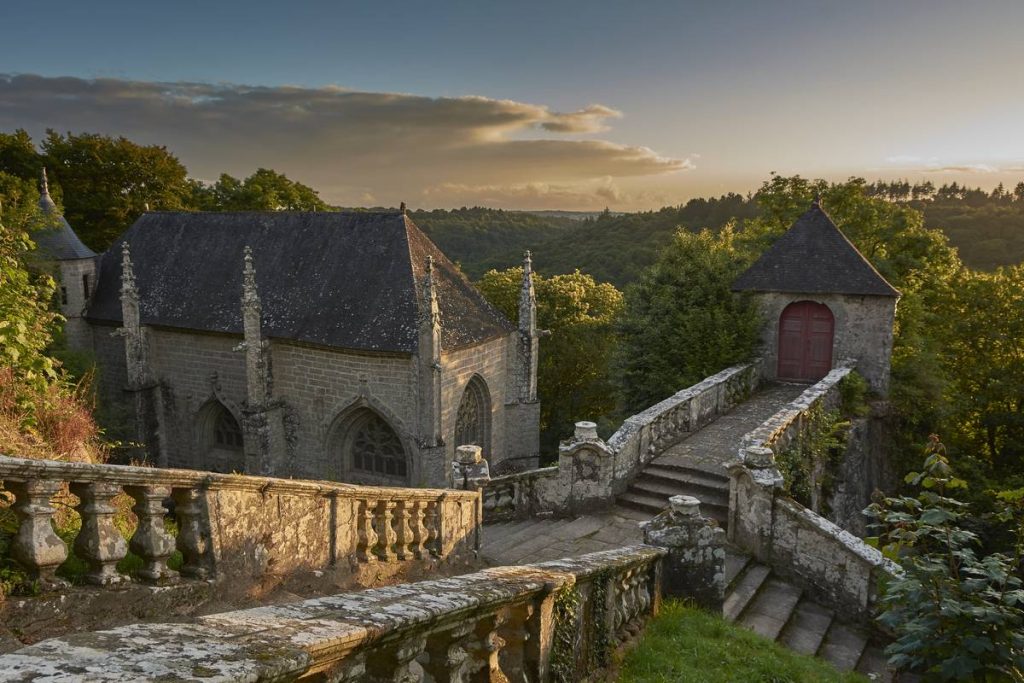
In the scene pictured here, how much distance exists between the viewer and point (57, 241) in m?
→ 23.2

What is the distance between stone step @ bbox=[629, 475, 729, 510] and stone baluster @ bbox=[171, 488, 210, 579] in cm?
897

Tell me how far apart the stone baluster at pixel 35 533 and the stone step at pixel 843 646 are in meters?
8.15

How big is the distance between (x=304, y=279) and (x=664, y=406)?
11248mm

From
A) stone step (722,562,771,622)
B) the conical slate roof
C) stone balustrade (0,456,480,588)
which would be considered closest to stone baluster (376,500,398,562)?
stone balustrade (0,456,480,588)

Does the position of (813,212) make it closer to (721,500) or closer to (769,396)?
(769,396)

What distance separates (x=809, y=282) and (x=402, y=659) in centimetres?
1866

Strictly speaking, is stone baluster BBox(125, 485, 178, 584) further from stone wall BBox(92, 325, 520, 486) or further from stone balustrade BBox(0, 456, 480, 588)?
stone wall BBox(92, 325, 520, 486)

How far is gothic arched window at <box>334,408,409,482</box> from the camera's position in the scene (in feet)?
61.3

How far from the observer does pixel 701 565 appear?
25.0 ft

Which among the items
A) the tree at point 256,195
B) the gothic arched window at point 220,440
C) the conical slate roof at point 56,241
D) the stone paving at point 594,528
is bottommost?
the gothic arched window at point 220,440

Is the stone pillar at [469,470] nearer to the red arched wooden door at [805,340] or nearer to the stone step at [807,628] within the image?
the stone step at [807,628]

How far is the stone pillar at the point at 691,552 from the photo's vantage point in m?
7.55

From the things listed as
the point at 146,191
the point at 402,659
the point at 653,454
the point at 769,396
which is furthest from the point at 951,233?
the point at 402,659

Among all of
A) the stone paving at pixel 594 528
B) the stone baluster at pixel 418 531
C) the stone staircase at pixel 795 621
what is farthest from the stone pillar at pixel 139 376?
the stone staircase at pixel 795 621
